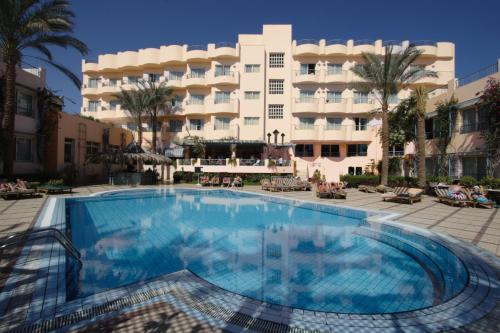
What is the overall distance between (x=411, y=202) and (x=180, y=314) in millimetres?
15335

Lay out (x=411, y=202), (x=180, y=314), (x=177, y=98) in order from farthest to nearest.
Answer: (x=177, y=98)
(x=411, y=202)
(x=180, y=314)

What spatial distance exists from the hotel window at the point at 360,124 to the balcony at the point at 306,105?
202 inches

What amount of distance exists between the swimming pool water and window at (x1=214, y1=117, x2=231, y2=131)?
68.1 feet

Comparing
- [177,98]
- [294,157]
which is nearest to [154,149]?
[177,98]

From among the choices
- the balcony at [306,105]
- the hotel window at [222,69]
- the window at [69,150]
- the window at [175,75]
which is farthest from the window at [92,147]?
the balcony at [306,105]

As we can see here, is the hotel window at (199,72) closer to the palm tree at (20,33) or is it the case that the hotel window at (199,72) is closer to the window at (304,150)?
the window at (304,150)

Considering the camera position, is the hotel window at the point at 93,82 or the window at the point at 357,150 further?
the hotel window at the point at 93,82

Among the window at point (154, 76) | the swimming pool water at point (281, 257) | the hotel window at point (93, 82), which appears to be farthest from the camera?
the hotel window at point (93, 82)

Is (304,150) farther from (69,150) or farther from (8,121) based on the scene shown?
(8,121)

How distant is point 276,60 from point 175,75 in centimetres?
1360

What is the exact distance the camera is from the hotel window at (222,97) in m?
32.5

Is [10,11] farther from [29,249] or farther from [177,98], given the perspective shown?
[177,98]

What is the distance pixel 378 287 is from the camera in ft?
18.4

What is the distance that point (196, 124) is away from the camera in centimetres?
3409
